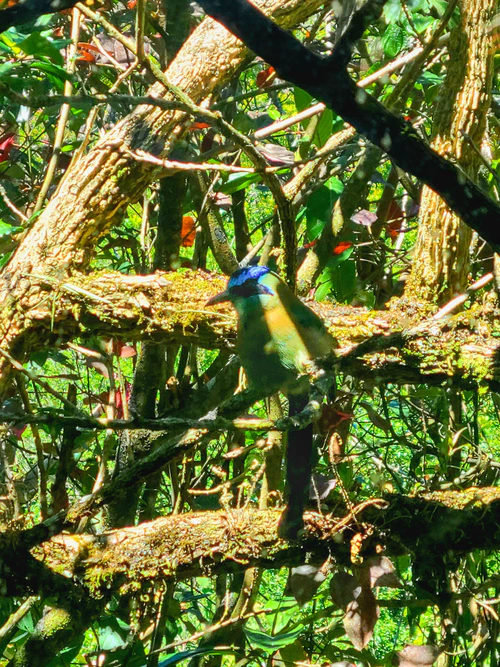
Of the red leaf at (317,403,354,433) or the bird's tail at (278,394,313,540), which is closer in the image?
the bird's tail at (278,394,313,540)

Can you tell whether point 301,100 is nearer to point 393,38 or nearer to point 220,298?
point 393,38

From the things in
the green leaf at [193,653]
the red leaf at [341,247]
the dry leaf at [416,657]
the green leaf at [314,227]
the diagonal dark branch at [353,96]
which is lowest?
the green leaf at [193,653]

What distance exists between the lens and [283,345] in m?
1.44

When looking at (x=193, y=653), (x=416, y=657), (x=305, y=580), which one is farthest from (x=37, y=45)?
(x=416, y=657)

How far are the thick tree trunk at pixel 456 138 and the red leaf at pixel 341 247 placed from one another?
1.17 feet

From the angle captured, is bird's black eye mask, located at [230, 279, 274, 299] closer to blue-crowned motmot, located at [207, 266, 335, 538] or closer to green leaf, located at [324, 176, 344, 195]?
blue-crowned motmot, located at [207, 266, 335, 538]

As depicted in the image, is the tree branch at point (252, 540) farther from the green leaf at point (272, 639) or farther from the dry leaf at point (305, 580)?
the green leaf at point (272, 639)

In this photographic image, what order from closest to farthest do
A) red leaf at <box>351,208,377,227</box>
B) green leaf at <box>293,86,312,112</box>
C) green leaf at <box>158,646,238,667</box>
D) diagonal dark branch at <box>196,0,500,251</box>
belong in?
diagonal dark branch at <box>196,0,500,251</box>
green leaf at <box>158,646,238,667</box>
green leaf at <box>293,86,312,112</box>
red leaf at <box>351,208,377,227</box>

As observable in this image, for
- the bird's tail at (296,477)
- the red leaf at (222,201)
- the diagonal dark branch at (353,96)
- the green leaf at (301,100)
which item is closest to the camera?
the diagonal dark branch at (353,96)

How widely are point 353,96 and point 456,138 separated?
37.3 inches

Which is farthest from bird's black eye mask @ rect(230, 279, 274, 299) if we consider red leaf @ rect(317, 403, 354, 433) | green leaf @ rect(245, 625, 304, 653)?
green leaf @ rect(245, 625, 304, 653)

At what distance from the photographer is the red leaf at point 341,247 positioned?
6.63 ft

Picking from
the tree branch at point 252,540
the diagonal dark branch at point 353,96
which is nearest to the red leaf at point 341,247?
the tree branch at point 252,540

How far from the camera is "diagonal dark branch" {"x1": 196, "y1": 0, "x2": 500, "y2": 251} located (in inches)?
28.4
